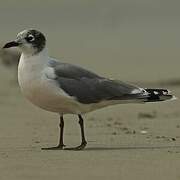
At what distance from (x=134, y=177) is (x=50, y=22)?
27.8m

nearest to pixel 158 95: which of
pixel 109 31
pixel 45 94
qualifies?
pixel 45 94

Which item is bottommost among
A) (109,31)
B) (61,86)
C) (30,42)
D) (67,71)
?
(61,86)

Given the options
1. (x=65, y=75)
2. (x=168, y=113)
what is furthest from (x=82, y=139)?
(x=168, y=113)

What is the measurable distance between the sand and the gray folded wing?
0.51m

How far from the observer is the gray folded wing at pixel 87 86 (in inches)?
396

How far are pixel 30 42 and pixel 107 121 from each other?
9.68ft

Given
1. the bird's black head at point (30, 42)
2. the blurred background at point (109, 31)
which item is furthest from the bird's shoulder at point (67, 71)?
the blurred background at point (109, 31)

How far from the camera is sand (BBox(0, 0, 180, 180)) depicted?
318 inches

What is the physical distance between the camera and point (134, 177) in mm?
7535

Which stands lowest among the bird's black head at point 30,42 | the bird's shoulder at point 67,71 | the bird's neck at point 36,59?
the bird's shoulder at point 67,71

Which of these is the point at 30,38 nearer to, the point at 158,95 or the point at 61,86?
the point at 61,86

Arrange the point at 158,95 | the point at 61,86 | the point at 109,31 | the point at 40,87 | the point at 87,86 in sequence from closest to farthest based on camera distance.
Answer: the point at 40,87, the point at 61,86, the point at 87,86, the point at 158,95, the point at 109,31

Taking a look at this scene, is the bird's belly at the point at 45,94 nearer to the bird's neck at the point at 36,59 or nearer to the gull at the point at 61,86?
the gull at the point at 61,86

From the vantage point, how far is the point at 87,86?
10.2 meters
